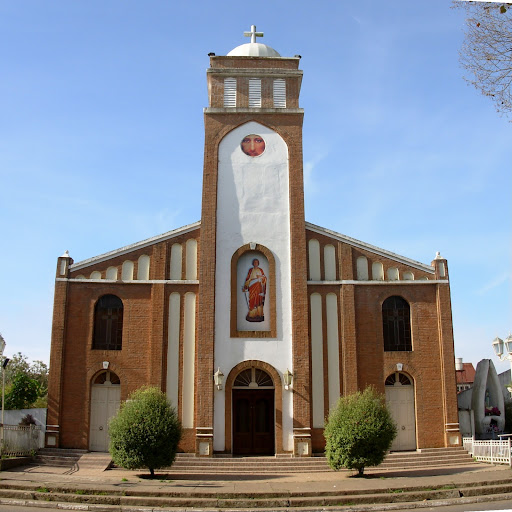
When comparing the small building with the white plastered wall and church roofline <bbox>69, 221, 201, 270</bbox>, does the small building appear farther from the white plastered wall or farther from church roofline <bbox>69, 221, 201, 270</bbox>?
church roofline <bbox>69, 221, 201, 270</bbox>

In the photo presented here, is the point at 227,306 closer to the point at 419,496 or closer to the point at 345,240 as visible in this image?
the point at 345,240

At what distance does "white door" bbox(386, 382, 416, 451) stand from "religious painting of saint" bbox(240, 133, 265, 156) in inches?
458

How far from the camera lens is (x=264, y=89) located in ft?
93.9

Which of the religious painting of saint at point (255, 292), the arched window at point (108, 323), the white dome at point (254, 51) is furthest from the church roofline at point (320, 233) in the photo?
the white dome at point (254, 51)

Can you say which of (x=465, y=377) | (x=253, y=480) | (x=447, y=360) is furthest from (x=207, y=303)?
(x=465, y=377)

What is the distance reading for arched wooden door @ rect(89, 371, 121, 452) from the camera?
84.7 ft

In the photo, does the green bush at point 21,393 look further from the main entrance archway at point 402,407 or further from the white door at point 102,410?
the main entrance archway at point 402,407

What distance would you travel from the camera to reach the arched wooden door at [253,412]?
25.5m

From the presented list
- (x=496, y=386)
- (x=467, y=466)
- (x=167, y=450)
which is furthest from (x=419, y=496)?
(x=496, y=386)

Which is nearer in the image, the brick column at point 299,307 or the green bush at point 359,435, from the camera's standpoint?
the green bush at point 359,435

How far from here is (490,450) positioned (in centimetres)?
2447

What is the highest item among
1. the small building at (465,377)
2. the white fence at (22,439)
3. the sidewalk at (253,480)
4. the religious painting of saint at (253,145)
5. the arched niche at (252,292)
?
the religious painting of saint at (253,145)

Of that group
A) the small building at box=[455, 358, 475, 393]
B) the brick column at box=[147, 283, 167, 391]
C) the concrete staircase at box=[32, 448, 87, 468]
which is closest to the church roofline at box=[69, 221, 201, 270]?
the brick column at box=[147, 283, 167, 391]

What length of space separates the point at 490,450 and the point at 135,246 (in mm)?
16606
